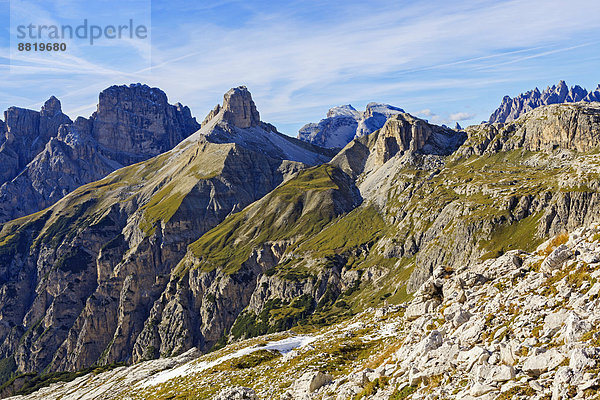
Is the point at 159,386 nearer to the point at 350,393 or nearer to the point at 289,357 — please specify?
the point at 289,357

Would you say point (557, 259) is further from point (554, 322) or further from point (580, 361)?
point (580, 361)

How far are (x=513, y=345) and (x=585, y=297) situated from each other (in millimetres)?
5174

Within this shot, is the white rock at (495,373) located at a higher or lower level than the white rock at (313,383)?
higher

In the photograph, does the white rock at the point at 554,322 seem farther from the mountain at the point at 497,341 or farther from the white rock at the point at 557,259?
the white rock at the point at 557,259

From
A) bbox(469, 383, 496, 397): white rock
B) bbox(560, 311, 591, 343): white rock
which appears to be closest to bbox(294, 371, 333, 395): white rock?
bbox(469, 383, 496, 397): white rock

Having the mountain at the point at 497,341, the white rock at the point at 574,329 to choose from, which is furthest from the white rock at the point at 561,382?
the white rock at the point at 574,329

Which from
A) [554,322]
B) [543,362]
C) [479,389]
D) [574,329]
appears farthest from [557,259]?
[479,389]

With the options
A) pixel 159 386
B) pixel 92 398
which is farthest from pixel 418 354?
pixel 92 398

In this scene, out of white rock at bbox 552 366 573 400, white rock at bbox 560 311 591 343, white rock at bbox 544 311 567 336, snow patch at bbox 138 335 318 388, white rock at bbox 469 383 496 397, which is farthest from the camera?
snow patch at bbox 138 335 318 388

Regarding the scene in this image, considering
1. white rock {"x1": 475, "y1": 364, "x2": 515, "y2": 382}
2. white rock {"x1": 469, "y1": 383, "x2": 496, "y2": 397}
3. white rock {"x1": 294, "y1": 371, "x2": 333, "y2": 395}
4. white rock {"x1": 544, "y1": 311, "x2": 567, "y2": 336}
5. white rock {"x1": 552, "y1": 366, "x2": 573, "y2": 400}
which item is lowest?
white rock {"x1": 294, "y1": 371, "x2": 333, "y2": 395}

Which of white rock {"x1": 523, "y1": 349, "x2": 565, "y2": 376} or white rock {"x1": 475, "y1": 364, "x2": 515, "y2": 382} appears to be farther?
white rock {"x1": 475, "y1": 364, "x2": 515, "y2": 382}

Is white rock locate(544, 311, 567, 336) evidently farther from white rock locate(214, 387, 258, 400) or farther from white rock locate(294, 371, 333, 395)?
white rock locate(214, 387, 258, 400)

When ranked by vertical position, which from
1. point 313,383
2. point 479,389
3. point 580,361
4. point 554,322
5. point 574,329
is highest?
point 574,329

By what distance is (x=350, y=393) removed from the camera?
3222 cm
